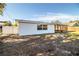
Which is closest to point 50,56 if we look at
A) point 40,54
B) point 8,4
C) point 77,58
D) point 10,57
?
point 40,54

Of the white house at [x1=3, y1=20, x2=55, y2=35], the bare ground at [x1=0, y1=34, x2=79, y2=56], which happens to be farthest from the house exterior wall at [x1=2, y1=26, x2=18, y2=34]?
the bare ground at [x1=0, y1=34, x2=79, y2=56]

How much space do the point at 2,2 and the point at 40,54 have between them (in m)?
2.06

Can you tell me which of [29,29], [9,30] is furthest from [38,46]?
[29,29]

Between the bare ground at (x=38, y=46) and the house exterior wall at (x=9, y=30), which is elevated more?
the house exterior wall at (x=9, y=30)

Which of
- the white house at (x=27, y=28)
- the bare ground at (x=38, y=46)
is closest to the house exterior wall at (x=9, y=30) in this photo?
the white house at (x=27, y=28)

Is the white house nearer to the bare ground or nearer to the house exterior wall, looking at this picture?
the house exterior wall

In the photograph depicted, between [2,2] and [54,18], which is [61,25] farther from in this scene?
[2,2]

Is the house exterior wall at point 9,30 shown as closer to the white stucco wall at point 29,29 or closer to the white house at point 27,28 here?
the white house at point 27,28

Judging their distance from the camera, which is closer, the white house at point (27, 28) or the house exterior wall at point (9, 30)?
the house exterior wall at point (9, 30)

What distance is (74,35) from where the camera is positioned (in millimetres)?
6402

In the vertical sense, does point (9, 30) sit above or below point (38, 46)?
above

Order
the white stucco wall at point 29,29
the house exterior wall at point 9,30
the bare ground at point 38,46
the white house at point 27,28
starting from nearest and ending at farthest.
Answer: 1. the bare ground at point 38,46
2. the house exterior wall at point 9,30
3. the white house at point 27,28
4. the white stucco wall at point 29,29

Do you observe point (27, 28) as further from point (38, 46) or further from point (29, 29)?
point (38, 46)

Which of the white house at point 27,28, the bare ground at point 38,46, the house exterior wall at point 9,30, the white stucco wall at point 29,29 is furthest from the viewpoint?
the white stucco wall at point 29,29
